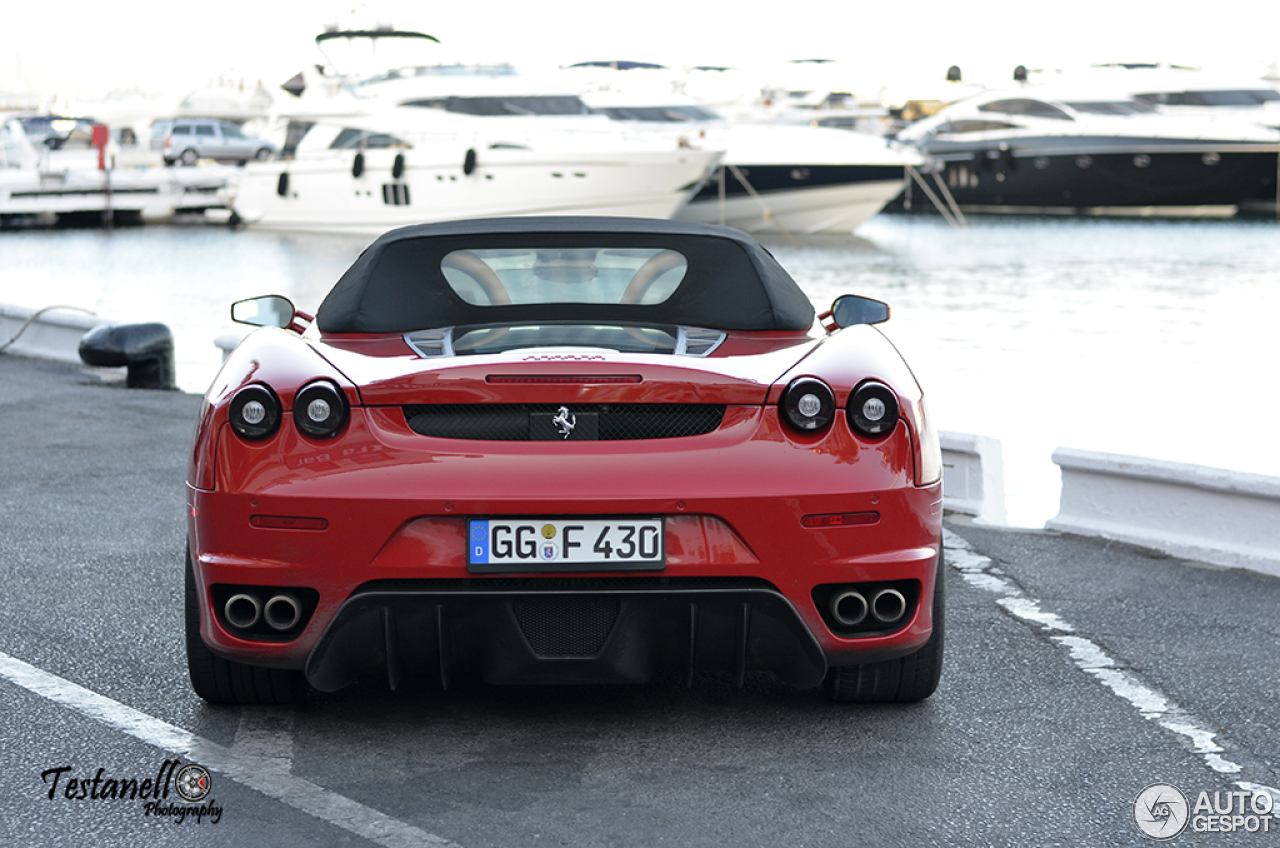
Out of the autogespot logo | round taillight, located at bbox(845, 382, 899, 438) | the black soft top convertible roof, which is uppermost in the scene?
the black soft top convertible roof

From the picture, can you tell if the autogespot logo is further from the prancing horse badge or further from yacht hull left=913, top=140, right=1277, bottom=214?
yacht hull left=913, top=140, right=1277, bottom=214

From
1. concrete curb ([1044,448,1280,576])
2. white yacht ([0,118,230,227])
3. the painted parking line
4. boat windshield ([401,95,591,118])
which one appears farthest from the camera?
white yacht ([0,118,230,227])

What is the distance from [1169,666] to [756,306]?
162 cm

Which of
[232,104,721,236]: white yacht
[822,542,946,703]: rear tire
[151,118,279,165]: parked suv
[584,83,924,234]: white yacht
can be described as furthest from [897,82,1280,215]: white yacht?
[822,542,946,703]: rear tire

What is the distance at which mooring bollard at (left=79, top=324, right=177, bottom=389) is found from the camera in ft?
37.7

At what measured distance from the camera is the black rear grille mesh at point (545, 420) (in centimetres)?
352

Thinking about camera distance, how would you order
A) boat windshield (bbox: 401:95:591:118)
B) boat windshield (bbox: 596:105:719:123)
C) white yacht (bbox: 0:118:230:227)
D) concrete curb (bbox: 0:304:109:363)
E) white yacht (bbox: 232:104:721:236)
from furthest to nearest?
white yacht (bbox: 0:118:230:227), boat windshield (bbox: 596:105:719:123), boat windshield (bbox: 401:95:591:118), white yacht (bbox: 232:104:721:236), concrete curb (bbox: 0:304:109:363)

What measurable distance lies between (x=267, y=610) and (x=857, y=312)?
1.79m

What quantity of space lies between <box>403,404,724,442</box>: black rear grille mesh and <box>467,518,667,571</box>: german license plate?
20 centimetres

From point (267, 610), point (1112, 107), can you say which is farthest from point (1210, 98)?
point (267, 610)

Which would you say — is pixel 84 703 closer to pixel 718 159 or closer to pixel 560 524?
pixel 560 524

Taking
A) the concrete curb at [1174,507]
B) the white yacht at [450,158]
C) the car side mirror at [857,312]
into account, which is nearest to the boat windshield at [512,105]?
the white yacht at [450,158]

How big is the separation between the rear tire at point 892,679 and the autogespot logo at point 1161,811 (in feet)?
2.11

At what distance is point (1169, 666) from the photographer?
4.51m
